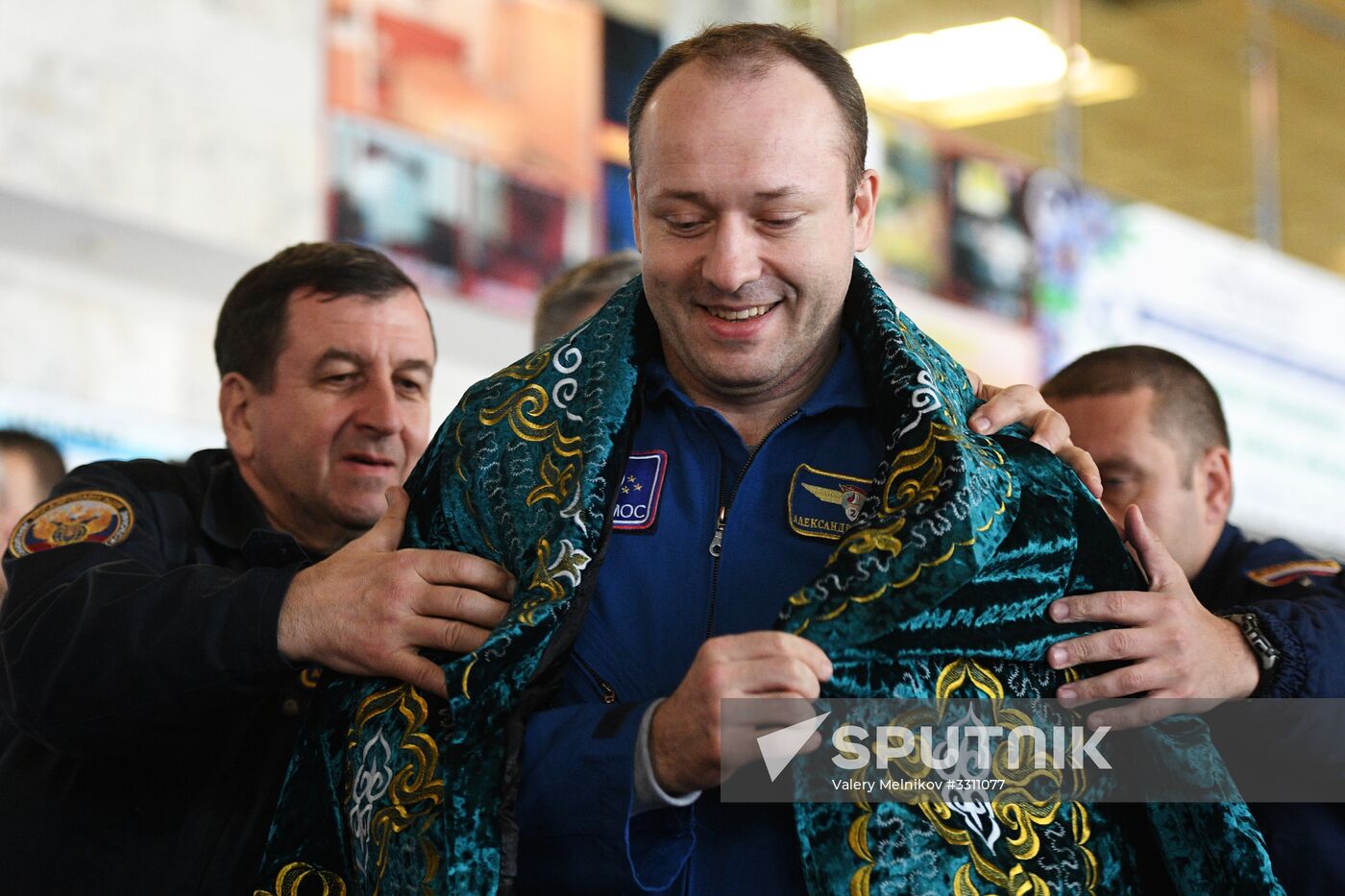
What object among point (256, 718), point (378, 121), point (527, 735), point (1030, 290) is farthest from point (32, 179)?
point (1030, 290)

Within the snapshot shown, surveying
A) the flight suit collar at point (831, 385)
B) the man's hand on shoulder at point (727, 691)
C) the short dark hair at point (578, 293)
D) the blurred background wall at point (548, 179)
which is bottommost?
the man's hand on shoulder at point (727, 691)

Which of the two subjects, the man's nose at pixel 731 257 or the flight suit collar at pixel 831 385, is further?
the flight suit collar at pixel 831 385

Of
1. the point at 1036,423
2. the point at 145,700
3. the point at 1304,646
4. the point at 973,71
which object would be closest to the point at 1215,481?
the point at 1304,646

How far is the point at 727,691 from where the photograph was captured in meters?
1.38

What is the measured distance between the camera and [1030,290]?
22.4 feet

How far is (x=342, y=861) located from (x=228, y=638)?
0.29m

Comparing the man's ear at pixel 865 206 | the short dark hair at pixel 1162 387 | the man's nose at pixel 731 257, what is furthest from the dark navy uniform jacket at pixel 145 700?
the short dark hair at pixel 1162 387

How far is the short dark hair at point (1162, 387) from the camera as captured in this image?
8.10 feet

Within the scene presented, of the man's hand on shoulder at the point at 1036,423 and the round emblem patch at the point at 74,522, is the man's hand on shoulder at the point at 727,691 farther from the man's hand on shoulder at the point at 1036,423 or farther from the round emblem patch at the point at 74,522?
the round emblem patch at the point at 74,522

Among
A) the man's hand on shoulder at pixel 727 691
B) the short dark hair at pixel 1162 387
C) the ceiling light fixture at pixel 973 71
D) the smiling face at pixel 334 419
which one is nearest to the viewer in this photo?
the man's hand on shoulder at pixel 727 691

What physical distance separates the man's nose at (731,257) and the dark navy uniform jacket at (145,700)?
62cm

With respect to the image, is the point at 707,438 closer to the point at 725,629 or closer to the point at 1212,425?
the point at 725,629

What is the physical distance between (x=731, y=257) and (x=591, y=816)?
550 mm

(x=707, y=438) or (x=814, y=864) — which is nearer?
(x=814, y=864)
